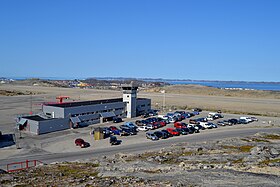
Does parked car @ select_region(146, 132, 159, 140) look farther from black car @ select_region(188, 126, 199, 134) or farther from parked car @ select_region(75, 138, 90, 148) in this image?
parked car @ select_region(75, 138, 90, 148)

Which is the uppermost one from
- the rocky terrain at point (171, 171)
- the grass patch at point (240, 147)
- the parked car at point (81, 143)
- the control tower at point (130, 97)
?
the control tower at point (130, 97)

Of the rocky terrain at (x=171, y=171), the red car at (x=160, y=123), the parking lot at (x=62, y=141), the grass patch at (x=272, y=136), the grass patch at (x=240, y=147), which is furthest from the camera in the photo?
the red car at (x=160, y=123)

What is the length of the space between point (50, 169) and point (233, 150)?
2359 cm

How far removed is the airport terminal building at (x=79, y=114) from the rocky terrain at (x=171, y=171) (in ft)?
78.2

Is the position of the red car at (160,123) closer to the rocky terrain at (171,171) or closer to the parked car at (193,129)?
the parked car at (193,129)

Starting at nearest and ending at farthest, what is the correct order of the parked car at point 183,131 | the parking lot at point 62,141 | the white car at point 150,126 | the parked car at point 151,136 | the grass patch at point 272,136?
1. the parking lot at point 62,141
2. the parked car at point 151,136
3. the grass patch at point 272,136
4. the parked car at point 183,131
5. the white car at point 150,126

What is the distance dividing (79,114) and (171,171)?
37.3m

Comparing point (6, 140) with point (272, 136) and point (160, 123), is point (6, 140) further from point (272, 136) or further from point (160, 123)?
point (272, 136)

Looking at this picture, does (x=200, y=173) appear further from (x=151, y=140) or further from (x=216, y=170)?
(x=151, y=140)

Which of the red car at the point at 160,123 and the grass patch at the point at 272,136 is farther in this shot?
the red car at the point at 160,123

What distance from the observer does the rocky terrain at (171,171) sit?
2319cm

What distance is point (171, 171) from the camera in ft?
88.4

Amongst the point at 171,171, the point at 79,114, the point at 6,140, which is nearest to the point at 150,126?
the point at 79,114

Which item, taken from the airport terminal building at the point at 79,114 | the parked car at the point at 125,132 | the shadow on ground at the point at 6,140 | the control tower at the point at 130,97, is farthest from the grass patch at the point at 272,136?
the shadow on ground at the point at 6,140
